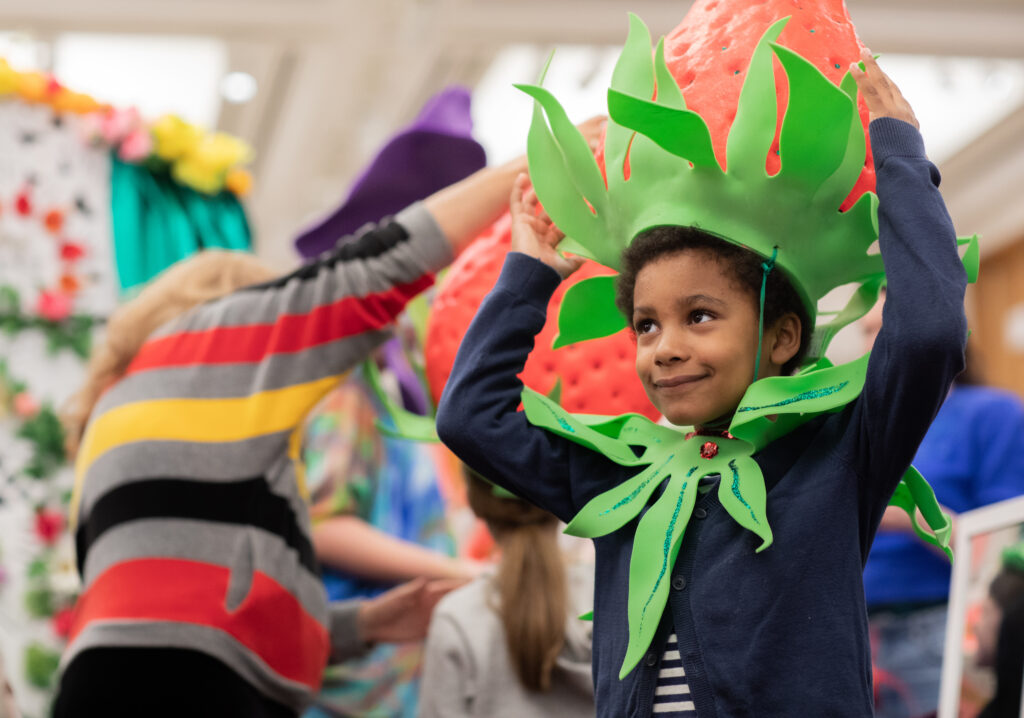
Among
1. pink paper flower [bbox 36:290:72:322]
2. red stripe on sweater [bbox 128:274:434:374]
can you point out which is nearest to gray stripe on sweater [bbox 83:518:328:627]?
red stripe on sweater [bbox 128:274:434:374]

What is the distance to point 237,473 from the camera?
5.39 feet

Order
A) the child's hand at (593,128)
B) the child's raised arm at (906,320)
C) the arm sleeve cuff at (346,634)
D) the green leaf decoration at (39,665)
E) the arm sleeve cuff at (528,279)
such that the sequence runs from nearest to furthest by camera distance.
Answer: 1. the child's raised arm at (906,320)
2. the arm sleeve cuff at (528,279)
3. the child's hand at (593,128)
4. the arm sleeve cuff at (346,634)
5. the green leaf decoration at (39,665)

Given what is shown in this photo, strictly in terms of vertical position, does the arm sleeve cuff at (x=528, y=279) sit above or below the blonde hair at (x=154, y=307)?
above

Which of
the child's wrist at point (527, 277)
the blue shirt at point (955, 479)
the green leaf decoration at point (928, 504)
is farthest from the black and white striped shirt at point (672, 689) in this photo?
the blue shirt at point (955, 479)

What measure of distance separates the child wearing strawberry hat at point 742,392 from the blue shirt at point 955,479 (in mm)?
1181

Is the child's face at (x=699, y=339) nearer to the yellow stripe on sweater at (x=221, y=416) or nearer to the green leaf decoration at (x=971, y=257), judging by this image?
the green leaf decoration at (x=971, y=257)

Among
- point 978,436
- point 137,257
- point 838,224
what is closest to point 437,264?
point 838,224

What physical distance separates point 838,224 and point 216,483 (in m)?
0.97

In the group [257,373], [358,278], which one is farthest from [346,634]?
[358,278]

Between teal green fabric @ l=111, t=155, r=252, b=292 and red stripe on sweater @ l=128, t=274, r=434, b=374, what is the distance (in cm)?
124

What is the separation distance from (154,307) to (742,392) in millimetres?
1101

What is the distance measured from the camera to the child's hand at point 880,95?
39.4 inches

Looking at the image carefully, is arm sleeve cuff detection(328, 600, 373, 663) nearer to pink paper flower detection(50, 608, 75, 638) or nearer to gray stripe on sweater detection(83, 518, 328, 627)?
gray stripe on sweater detection(83, 518, 328, 627)

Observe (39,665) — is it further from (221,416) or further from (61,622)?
(221,416)
